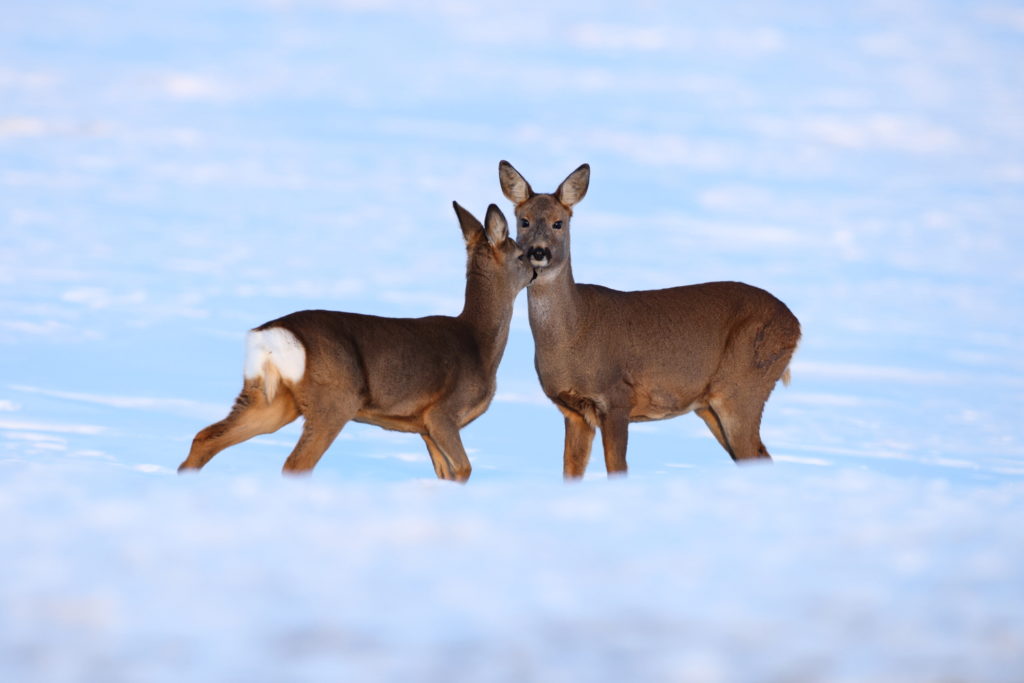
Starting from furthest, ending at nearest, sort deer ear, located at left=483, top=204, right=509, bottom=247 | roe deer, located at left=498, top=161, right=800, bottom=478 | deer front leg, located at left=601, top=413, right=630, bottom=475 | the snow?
deer ear, located at left=483, top=204, right=509, bottom=247 < roe deer, located at left=498, top=161, right=800, bottom=478 < deer front leg, located at left=601, top=413, right=630, bottom=475 < the snow

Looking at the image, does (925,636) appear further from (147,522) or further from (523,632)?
(147,522)

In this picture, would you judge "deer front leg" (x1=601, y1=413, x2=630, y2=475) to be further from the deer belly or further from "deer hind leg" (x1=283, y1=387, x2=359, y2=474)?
"deer hind leg" (x1=283, y1=387, x2=359, y2=474)

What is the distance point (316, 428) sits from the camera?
28.4ft

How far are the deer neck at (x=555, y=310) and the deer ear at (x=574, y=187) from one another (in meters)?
0.62

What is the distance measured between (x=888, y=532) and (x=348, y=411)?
576 centimetres

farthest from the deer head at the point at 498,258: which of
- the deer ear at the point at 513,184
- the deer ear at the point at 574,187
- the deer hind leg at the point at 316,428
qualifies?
the deer hind leg at the point at 316,428

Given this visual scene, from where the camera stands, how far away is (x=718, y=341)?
10578mm

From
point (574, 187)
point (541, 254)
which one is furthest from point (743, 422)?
point (574, 187)

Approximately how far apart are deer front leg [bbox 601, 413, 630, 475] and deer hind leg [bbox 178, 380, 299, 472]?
99.7 inches

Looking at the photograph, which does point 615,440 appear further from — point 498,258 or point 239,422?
point 239,422

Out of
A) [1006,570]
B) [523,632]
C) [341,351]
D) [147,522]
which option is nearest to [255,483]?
[147,522]

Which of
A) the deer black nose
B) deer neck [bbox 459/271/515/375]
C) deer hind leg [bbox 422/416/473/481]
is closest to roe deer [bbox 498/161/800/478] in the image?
the deer black nose

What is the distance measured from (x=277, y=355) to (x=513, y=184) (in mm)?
3125

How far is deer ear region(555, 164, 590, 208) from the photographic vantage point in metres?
10.7
